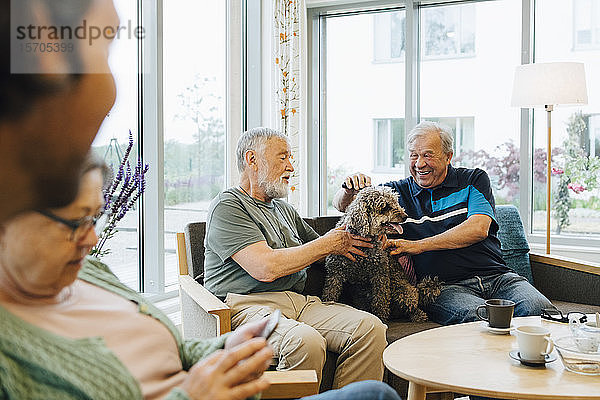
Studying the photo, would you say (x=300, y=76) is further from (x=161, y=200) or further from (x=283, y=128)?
(x=161, y=200)

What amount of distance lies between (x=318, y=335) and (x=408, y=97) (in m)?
2.68

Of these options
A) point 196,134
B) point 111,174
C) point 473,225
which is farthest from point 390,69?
point 111,174

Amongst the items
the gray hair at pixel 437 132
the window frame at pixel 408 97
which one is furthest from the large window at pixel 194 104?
the gray hair at pixel 437 132

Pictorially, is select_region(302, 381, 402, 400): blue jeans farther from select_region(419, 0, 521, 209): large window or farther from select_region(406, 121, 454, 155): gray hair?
select_region(419, 0, 521, 209): large window

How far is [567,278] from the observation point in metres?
2.87

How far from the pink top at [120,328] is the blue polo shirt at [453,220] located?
202 cm

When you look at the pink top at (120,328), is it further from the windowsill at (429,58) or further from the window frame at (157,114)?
the windowsill at (429,58)

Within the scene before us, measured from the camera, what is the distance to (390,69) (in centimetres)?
452

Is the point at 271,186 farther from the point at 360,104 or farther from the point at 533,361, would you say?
the point at 360,104

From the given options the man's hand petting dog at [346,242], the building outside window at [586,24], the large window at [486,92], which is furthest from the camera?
the large window at [486,92]

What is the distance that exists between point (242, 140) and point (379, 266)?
30.5 inches

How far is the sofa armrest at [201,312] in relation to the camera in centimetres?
197

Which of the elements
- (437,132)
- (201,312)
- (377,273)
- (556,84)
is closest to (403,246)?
(377,273)

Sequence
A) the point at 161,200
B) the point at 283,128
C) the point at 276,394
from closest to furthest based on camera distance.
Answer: the point at 276,394 < the point at 161,200 < the point at 283,128
